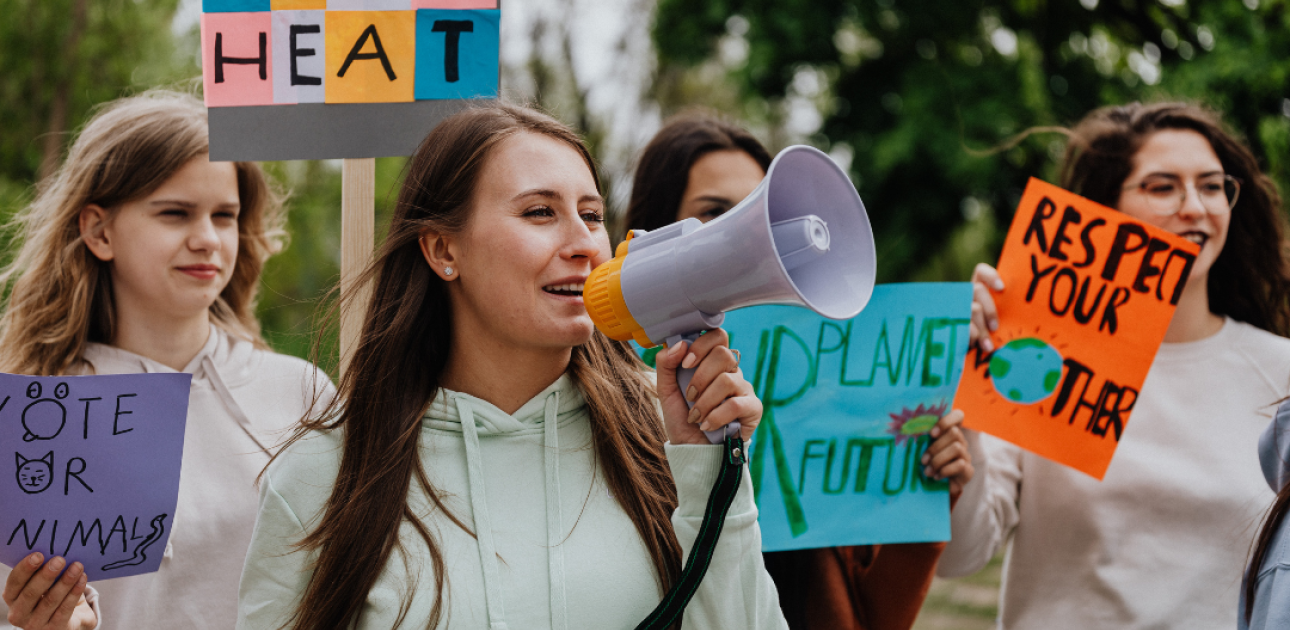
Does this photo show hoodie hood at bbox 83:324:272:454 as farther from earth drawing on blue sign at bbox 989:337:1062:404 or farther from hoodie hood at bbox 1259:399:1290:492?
hoodie hood at bbox 1259:399:1290:492

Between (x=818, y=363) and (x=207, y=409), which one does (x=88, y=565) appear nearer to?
(x=207, y=409)

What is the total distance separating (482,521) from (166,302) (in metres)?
1.26

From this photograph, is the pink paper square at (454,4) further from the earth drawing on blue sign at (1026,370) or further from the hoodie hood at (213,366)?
the earth drawing on blue sign at (1026,370)

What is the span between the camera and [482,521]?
1.81 m

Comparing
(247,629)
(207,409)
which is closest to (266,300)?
(207,409)

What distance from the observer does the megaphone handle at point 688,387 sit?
1.68 m

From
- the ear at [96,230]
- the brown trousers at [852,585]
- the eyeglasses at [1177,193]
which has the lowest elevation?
the brown trousers at [852,585]

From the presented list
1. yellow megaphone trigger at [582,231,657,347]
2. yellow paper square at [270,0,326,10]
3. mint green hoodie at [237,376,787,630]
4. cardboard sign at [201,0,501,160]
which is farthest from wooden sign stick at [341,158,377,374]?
yellow megaphone trigger at [582,231,657,347]

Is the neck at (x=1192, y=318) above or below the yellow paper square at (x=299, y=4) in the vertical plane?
below

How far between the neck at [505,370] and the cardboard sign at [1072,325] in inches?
44.7

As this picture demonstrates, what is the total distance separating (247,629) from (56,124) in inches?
428

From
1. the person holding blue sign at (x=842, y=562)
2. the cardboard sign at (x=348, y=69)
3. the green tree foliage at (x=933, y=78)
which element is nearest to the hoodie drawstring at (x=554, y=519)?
the person holding blue sign at (x=842, y=562)

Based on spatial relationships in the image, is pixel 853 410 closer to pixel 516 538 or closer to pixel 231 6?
pixel 516 538

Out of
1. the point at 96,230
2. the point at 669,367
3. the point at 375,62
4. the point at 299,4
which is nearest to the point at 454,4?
the point at 375,62
